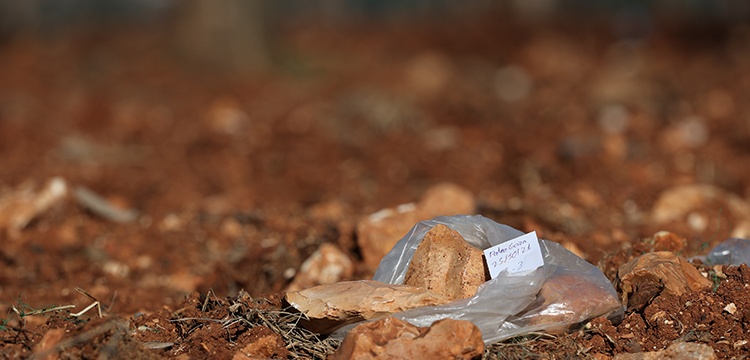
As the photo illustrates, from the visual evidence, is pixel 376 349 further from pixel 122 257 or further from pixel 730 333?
pixel 122 257

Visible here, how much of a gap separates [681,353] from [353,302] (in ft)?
3.04

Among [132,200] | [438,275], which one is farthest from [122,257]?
[438,275]

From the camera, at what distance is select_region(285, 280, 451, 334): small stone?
269 cm

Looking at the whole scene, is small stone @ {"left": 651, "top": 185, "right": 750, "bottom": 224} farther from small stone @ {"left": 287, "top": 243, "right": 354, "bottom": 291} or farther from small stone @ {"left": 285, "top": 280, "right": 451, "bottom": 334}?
small stone @ {"left": 285, "top": 280, "right": 451, "bottom": 334}

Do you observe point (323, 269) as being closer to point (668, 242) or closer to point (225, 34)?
point (668, 242)

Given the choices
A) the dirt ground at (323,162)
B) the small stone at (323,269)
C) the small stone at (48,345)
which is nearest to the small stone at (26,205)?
the dirt ground at (323,162)

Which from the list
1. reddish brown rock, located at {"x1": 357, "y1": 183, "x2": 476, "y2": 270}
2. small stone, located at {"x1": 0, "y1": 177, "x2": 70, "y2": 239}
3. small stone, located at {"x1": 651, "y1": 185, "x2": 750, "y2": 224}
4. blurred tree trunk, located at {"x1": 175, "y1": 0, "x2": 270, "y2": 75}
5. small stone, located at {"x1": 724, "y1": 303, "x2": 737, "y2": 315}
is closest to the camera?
small stone, located at {"x1": 724, "y1": 303, "x2": 737, "y2": 315}

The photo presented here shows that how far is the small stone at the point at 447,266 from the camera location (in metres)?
2.82

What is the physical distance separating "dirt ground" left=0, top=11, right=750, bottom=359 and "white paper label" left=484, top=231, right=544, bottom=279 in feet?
0.72

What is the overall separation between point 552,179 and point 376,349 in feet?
13.4

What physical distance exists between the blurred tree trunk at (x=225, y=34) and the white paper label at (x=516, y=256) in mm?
8525

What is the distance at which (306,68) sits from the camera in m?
11.4

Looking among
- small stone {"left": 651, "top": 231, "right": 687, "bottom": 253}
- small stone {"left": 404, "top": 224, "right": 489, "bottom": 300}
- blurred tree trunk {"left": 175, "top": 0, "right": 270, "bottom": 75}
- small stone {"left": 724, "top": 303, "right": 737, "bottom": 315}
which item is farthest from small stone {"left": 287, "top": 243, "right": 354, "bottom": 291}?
blurred tree trunk {"left": 175, "top": 0, "right": 270, "bottom": 75}

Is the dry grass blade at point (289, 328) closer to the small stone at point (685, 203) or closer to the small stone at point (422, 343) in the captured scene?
the small stone at point (422, 343)
